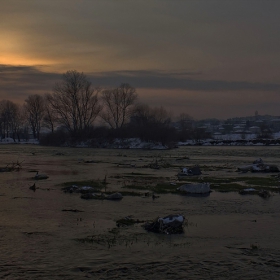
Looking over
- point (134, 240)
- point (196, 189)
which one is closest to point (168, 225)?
point (134, 240)

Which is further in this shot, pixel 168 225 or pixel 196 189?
pixel 196 189

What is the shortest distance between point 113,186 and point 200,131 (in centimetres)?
11809

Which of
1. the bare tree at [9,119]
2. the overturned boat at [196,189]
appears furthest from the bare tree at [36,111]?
the overturned boat at [196,189]

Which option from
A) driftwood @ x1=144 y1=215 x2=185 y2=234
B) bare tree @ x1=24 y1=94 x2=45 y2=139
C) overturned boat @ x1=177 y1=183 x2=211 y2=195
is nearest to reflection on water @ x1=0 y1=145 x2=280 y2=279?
driftwood @ x1=144 y1=215 x2=185 y2=234

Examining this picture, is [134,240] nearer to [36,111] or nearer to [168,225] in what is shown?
[168,225]

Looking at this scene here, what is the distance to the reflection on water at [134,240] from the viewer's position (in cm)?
1102

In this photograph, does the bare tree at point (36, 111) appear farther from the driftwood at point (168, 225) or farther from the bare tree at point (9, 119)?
the driftwood at point (168, 225)

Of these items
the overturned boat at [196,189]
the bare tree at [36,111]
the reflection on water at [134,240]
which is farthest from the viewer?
the bare tree at [36,111]

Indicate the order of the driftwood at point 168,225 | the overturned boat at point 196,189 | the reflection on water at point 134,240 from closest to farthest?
the reflection on water at point 134,240 → the driftwood at point 168,225 → the overturned boat at point 196,189

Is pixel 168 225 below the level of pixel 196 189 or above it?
above

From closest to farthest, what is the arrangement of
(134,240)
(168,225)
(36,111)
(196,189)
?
(134,240) → (168,225) → (196,189) → (36,111)

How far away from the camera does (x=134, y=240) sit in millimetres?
13648

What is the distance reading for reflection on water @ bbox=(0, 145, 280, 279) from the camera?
36.2 ft

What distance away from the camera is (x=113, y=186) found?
26516mm
